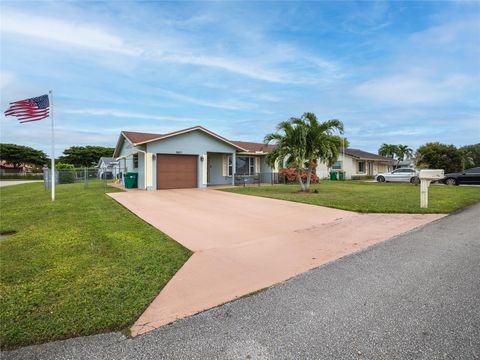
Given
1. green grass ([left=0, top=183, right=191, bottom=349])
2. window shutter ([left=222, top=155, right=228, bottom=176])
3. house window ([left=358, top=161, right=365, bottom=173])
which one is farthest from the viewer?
house window ([left=358, top=161, right=365, bottom=173])

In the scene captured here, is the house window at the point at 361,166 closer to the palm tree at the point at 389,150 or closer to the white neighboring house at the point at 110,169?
the palm tree at the point at 389,150

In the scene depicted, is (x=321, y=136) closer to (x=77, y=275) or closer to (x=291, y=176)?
(x=291, y=176)

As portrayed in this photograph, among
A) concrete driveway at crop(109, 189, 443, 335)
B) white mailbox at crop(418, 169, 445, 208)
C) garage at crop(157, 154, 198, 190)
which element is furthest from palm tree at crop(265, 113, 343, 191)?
garage at crop(157, 154, 198, 190)

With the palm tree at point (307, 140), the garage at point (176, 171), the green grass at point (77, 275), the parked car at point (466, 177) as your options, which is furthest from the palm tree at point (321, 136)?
the parked car at point (466, 177)

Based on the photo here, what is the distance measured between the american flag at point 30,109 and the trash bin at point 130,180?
7.15 metres

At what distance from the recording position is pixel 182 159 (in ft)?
60.5

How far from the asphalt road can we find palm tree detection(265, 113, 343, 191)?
35.6 ft

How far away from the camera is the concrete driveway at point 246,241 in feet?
11.3

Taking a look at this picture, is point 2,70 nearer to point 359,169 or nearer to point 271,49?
point 271,49

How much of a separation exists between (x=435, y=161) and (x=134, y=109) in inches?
1419

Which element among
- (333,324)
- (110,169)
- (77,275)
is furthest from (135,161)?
(110,169)

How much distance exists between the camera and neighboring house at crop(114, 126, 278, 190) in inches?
673

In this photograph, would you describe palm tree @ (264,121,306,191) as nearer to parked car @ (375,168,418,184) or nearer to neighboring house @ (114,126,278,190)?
neighboring house @ (114,126,278,190)

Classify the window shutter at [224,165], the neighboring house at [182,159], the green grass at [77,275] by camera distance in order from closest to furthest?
1. the green grass at [77,275]
2. the neighboring house at [182,159]
3. the window shutter at [224,165]
